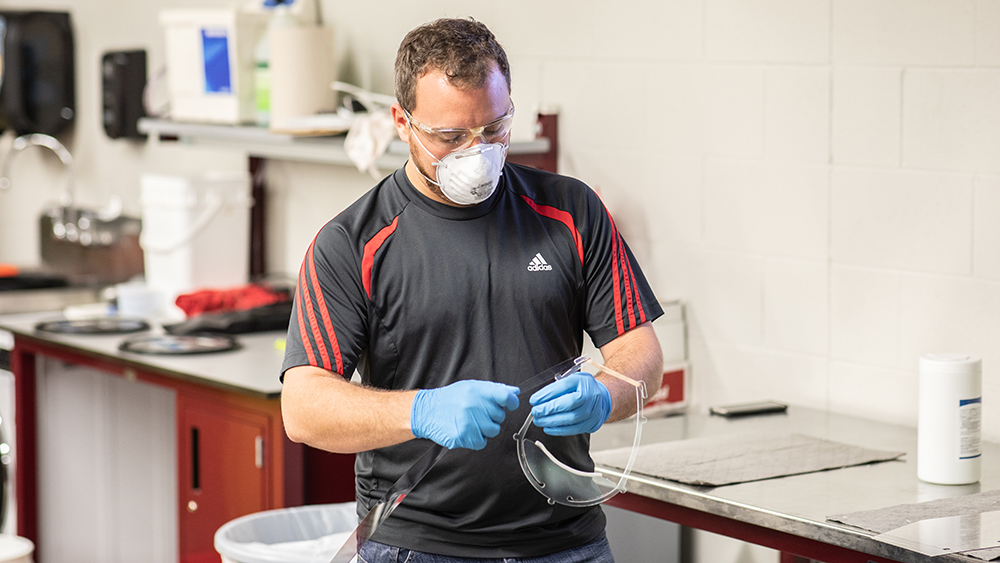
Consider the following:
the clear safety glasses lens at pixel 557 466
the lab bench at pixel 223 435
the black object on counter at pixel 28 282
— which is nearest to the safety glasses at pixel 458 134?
the clear safety glasses lens at pixel 557 466

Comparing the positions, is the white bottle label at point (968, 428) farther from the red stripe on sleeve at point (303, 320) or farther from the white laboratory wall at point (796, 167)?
the red stripe on sleeve at point (303, 320)

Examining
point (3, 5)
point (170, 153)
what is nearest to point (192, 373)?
point (170, 153)

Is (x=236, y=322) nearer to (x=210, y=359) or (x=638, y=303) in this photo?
(x=210, y=359)

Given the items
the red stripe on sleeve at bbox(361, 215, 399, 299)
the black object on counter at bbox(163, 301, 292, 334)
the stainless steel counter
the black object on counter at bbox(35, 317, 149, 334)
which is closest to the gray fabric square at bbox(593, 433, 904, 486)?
the stainless steel counter

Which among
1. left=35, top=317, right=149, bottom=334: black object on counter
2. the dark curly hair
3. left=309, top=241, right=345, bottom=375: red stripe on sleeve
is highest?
the dark curly hair

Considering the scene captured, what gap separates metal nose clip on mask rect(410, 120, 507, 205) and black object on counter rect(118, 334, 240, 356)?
1746 millimetres

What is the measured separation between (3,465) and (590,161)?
206 centimetres

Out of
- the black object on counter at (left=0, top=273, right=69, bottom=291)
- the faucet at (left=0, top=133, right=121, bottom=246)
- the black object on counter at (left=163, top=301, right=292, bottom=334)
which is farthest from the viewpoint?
the faucet at (left=0, top=133, right=121, bottom=246)

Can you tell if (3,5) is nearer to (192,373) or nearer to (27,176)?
(27,176)

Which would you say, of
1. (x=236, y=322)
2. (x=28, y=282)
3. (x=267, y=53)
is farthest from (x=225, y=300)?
(x=28, y=282)

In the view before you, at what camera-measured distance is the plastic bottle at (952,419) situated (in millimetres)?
2127

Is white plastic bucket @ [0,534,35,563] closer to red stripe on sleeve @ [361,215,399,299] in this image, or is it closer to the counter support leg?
the counter support leg

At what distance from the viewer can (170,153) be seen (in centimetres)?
464

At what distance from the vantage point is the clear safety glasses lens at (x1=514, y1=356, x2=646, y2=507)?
1.73 meters
